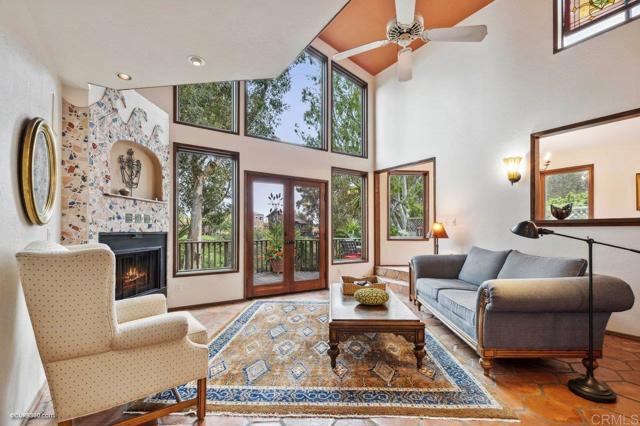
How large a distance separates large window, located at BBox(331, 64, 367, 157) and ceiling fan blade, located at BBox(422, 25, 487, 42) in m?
2.94

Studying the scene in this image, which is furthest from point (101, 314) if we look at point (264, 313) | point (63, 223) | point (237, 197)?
point (237, 197)

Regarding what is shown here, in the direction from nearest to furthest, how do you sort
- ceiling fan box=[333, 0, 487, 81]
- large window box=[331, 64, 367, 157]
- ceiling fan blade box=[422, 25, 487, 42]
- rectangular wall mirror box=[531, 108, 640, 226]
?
ceiling fan box=[333, 0, 487, 81], ceiling fan blade box=[422, 25, 487, 42], rectangular wall mirror box=[531, 108, 640, 226], large window box=[331, 64, 367, 157]

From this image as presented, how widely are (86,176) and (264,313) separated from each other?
8.31 ft

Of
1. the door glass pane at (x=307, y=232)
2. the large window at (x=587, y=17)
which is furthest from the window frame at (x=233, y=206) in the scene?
the large window at (x=587, y=17)

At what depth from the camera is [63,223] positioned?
2.47 m

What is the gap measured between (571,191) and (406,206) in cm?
282

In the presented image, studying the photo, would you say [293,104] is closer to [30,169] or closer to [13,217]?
[30,169]

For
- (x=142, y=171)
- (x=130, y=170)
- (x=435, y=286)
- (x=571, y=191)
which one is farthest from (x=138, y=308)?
(x=571, y=191)

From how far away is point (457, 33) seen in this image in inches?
114

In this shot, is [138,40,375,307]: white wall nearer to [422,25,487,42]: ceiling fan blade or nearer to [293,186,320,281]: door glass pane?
[293,186,320,281]: door glass pane

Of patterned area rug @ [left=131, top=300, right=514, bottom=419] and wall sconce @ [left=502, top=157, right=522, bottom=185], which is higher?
wall sconce @ [left=502, top=157, right=522, bottom=185]

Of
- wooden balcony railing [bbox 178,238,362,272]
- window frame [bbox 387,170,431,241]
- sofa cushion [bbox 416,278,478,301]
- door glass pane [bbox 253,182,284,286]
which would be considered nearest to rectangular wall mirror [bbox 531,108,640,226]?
sofa cushion [bbox 416,278,478,301]

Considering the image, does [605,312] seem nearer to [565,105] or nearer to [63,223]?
[565,105]

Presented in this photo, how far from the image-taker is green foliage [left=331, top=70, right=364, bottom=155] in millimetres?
5832
